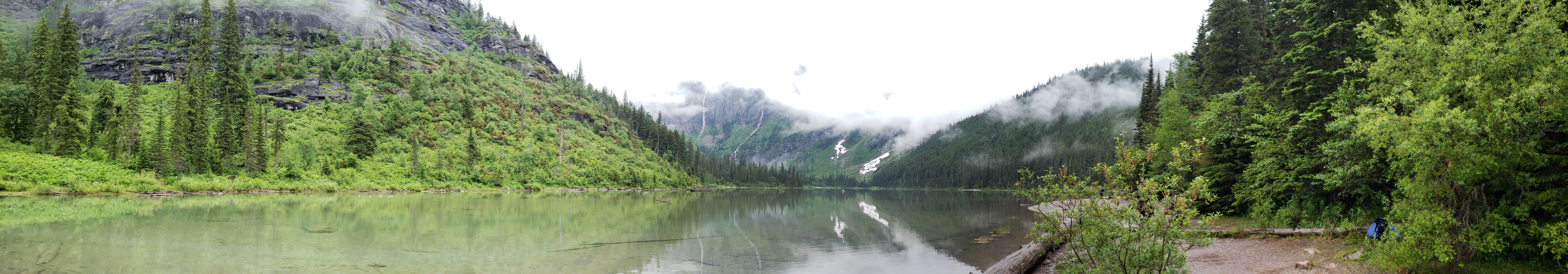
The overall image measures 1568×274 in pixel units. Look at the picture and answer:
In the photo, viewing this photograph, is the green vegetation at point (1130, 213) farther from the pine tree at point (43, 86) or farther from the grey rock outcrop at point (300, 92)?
the grey rock outcrop at point (300, 92)

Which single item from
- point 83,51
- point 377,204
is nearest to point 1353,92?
point 377,204

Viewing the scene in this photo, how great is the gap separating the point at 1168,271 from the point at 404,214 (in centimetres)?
3398

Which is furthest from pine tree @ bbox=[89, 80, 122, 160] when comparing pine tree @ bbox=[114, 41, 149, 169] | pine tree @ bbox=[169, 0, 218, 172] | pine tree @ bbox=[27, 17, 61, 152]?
pine tree @ bbox=[169, 0, 218, 172]

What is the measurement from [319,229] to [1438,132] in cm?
3158

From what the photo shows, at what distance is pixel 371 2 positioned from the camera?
461 feet

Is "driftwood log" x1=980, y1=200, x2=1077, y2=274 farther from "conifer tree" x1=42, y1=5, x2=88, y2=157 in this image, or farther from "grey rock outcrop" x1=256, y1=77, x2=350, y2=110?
"grey rock outcrop" x1=256, y1=77, x2=350, y2=110

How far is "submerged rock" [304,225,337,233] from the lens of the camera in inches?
845

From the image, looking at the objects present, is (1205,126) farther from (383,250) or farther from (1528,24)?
(383,250)

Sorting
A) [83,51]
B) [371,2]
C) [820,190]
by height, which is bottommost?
[820,190]

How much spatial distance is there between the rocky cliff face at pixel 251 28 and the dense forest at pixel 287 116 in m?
0.49

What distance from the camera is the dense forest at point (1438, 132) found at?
9.70m

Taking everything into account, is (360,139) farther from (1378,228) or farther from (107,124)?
(1378,228)

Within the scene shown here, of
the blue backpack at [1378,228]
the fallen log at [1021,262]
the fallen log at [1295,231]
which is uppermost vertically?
the blue backpack at [1378,228]

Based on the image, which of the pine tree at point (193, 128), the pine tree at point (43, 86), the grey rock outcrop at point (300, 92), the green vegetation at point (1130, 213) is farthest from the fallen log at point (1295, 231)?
the grey rock outcrop at point (300, 92)
